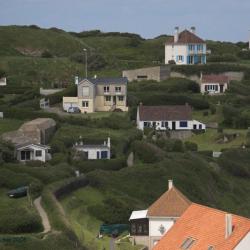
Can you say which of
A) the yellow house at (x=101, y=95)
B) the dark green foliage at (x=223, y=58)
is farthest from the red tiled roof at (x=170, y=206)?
the dark green foliage at (x=223, y=58)

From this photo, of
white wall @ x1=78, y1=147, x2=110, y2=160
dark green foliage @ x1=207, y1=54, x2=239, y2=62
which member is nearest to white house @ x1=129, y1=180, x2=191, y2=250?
white wall @ x1=78, y1=147, x2=110, y2=160

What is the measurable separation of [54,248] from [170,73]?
4895cm

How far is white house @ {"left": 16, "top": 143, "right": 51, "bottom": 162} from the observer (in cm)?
4431

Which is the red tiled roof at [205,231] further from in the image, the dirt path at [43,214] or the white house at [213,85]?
the white house at [213,85]

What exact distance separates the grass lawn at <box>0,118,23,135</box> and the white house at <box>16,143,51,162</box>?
14.0 ft

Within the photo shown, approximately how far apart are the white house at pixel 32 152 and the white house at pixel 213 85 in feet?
93.2

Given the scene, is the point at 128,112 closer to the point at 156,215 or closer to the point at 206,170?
the point at 206,170

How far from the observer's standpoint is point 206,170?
4775cm

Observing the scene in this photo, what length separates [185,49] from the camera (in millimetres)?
80250

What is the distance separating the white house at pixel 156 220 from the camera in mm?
31969

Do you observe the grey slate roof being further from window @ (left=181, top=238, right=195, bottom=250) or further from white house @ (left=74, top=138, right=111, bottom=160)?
window @ (left=181, top=238, right=195, bottom=250)

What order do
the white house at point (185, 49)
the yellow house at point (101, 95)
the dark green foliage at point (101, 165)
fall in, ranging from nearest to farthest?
1. the dark green foliage at point (101, 165)
2. the yellow house at point (101, 95)
3. the white house at point (185, 49)

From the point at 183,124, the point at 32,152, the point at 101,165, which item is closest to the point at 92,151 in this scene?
the point at 101,165

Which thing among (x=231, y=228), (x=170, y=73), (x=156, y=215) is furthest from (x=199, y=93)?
(x=231, y=228)
